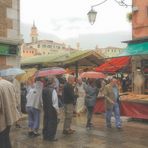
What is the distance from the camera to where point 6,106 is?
757cm

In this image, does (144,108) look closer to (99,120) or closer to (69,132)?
(99,120)

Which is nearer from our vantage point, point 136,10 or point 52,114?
point 52,114

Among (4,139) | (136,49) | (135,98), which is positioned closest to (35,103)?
(4,139)

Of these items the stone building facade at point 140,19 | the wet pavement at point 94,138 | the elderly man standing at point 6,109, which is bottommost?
the wet pavement at point 94,138

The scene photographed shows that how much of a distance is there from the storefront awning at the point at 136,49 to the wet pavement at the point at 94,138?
3.13 metres

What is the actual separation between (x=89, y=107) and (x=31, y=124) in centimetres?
221

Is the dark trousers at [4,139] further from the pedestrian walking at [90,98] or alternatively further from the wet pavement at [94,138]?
the pedestrian walking at [90,98]

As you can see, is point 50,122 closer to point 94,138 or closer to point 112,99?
point 94,138

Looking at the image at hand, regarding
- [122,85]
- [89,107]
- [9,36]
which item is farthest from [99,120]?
[122,85]

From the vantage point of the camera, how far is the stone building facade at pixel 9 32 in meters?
15.3

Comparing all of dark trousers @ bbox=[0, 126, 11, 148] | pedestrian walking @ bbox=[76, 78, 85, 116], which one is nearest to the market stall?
pedestrian walking @ bbox=[76, 78, 85, 116]

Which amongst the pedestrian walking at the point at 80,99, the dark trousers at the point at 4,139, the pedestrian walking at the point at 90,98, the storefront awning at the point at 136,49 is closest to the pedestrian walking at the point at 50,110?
the pedestrian walking at the point at 90,98

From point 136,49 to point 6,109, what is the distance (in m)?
9.96

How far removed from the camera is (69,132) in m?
12.3
